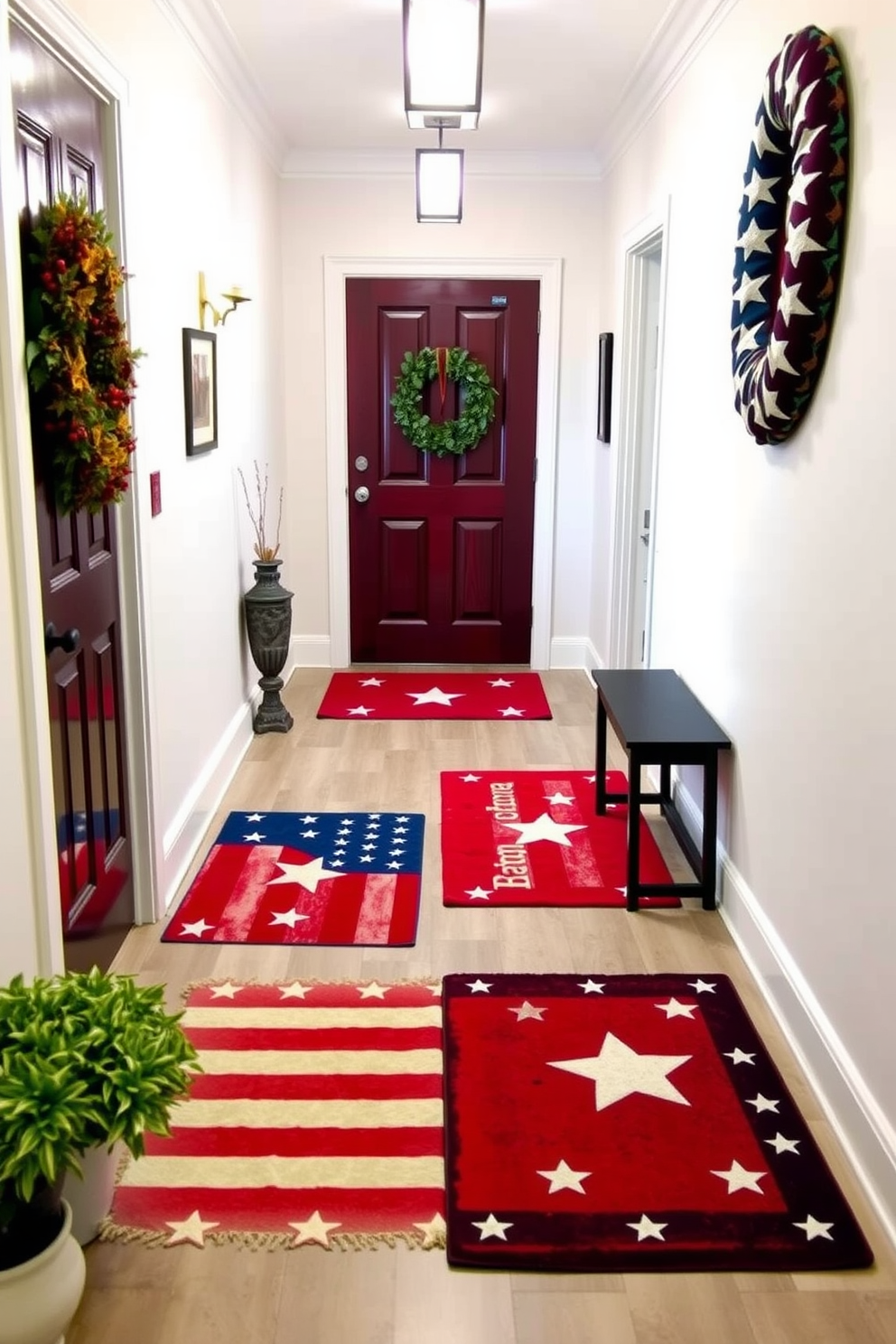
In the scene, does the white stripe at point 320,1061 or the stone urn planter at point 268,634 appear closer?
the white stripe at point 320,1061

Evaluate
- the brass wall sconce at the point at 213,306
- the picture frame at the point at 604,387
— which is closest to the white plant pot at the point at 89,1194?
the brass wall sconce at the point at 213,306

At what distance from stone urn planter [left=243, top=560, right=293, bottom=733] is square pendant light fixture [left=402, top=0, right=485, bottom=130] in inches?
79.7

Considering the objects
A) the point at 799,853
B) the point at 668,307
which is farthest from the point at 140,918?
the point at 668,307

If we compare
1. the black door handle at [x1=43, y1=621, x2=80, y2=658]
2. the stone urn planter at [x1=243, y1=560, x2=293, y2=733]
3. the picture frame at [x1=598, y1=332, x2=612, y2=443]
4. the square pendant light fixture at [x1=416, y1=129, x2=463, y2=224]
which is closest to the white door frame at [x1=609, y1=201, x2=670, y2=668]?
the picture frame at [x1=598, y1=332, x2=612, y2=443]

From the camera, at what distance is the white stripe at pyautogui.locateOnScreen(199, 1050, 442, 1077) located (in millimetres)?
2557

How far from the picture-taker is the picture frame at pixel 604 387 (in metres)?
5.42

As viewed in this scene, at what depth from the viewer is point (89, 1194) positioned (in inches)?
80.3

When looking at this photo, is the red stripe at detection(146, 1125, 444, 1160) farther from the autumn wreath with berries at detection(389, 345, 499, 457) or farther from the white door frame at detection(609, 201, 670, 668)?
the autumn wreath with berries at detection(389, 345, 499, 457)

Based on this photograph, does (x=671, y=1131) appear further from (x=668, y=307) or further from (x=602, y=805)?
(x=668, y=307)

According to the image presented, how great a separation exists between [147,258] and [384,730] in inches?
93.0

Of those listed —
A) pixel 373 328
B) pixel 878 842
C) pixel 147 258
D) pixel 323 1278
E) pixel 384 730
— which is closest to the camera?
pixel 323 1278

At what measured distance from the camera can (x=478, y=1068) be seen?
2.56 m

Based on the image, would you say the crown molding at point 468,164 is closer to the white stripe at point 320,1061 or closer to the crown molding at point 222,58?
the crown molding at point 222,58

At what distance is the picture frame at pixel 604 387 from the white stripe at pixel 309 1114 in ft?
12.2
